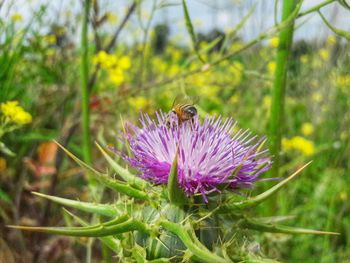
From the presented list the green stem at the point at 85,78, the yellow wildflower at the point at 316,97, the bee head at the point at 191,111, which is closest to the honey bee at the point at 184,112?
the bee head at the point at 191,111

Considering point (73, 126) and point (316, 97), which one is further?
point (316, 97)

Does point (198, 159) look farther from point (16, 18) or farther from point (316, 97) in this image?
point (316, 97)

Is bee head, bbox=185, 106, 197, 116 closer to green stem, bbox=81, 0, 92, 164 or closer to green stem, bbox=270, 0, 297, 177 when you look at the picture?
green stem, bbox=270, 0, 297, 177

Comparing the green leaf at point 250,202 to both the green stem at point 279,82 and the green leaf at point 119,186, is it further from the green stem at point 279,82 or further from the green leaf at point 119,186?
the green stem at point 279,82

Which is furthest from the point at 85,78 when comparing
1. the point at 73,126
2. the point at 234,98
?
the point at 234,98

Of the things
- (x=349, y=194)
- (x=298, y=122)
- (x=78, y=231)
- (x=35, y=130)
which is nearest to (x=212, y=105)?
(x=298, y=122)
